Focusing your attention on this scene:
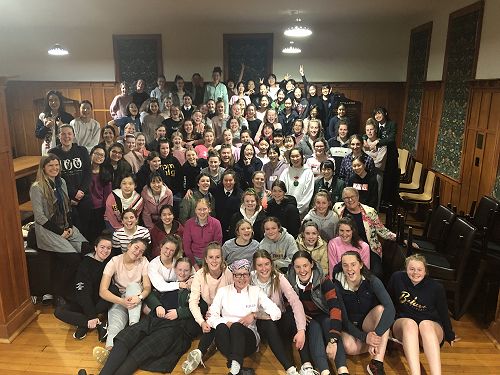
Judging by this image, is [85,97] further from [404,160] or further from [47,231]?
[404,160]

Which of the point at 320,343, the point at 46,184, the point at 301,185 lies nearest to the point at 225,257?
the point at 320,343

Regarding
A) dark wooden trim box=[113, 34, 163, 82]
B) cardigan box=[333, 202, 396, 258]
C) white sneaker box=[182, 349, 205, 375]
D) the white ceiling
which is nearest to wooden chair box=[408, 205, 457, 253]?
cardigan box=[333, 202, 396, 258]

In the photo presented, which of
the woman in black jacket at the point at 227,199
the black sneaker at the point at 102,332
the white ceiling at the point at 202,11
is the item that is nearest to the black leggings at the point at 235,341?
the black sneaker at the point at 102,332

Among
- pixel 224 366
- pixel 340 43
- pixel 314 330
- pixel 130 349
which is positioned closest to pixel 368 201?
pixel 314 330

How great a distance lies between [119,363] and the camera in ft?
9.72

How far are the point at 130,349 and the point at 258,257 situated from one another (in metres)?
1.22

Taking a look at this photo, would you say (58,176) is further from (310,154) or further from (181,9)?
(181,9)

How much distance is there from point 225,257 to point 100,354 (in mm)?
1291

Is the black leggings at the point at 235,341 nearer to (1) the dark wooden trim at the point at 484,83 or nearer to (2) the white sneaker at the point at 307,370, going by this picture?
(2) the white sneaker at the point at 307,370

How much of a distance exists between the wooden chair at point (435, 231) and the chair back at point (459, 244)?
0.08 m

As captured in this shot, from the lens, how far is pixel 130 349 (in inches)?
122

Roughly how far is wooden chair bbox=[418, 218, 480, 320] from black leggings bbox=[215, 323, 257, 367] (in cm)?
176

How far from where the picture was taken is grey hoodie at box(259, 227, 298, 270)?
3.70m

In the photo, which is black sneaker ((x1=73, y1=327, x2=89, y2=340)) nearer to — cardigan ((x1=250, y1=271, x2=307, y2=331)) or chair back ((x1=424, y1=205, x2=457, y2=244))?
cardigan ((x1=250, y1=271, x2=307, y2=331))
